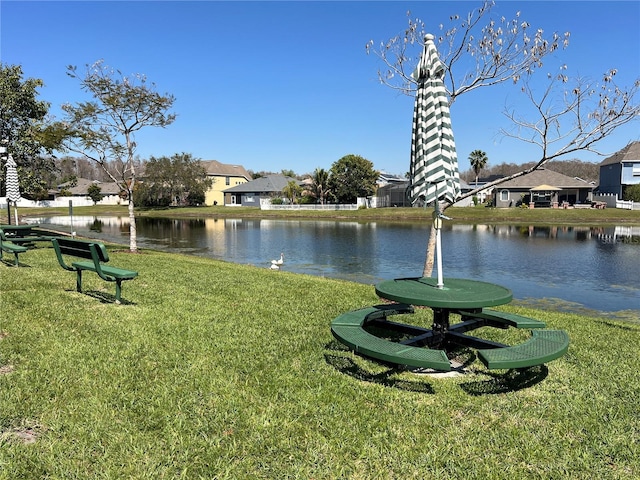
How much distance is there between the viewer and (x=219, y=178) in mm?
78375

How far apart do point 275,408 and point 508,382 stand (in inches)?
94.3

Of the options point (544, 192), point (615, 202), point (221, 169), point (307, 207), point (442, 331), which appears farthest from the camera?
point (221, 169)

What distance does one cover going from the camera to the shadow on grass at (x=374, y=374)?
13.8 feet

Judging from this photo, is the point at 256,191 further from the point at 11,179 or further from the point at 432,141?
the point at 432,141

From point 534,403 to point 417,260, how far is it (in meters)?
16.8

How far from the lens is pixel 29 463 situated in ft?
9.19

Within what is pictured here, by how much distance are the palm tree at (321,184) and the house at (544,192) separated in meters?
23.3

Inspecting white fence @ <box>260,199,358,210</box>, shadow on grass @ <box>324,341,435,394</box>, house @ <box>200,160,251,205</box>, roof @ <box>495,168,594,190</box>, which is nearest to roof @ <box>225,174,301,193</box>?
house @ <box>200,160,251,205</box>

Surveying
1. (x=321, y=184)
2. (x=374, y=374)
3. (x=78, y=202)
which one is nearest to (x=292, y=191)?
(x=321, y=184)

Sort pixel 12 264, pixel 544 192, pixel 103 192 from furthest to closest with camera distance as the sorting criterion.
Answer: pixel 103 192
pixel 544 192
pixel 12 264

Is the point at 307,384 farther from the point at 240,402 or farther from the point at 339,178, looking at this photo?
the point at 339,178

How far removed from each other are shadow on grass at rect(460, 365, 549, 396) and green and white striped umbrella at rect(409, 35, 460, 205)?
2017mm

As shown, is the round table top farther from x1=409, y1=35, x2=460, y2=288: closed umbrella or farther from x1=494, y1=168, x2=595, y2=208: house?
x1=494, y1=168, x2=595, y2=208: house

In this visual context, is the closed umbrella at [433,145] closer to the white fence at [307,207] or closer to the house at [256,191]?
the white fence at [307,207]
